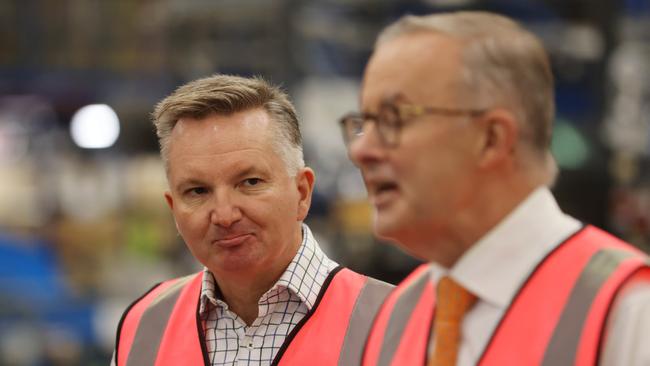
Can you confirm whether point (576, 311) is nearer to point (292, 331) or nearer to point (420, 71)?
point (420, 71)

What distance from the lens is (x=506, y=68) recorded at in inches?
77.2

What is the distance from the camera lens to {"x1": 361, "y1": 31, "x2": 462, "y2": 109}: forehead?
1951mm

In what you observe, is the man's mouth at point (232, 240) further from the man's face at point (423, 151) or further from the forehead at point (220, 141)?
the man's face at point (423, 151)

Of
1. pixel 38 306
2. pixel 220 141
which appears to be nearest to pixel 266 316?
pixel 220 141

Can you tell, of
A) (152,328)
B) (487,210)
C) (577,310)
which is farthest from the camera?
(152,328)

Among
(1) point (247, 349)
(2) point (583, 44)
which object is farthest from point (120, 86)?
(1) point (247, 349)

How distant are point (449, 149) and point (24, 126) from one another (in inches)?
453

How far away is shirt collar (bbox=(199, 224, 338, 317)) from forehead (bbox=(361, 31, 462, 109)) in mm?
901

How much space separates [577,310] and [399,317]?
0.44m

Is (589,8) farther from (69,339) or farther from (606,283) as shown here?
(606,283)

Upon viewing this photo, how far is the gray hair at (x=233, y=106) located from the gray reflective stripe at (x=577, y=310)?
1082 mm

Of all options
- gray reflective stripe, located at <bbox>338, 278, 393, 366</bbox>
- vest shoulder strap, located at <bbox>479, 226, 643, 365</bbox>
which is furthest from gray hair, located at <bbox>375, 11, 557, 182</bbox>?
gray reflective stripe, located at <bbox>338, 278, 393, 366</bbox>

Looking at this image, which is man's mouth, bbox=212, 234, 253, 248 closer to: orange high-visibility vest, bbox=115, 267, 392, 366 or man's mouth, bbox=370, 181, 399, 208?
orange high-visibility vest, bbox=115, 267, 392, 366

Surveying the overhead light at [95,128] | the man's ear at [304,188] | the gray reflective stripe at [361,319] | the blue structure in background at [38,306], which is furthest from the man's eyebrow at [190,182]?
the overhead light at [95,128]
